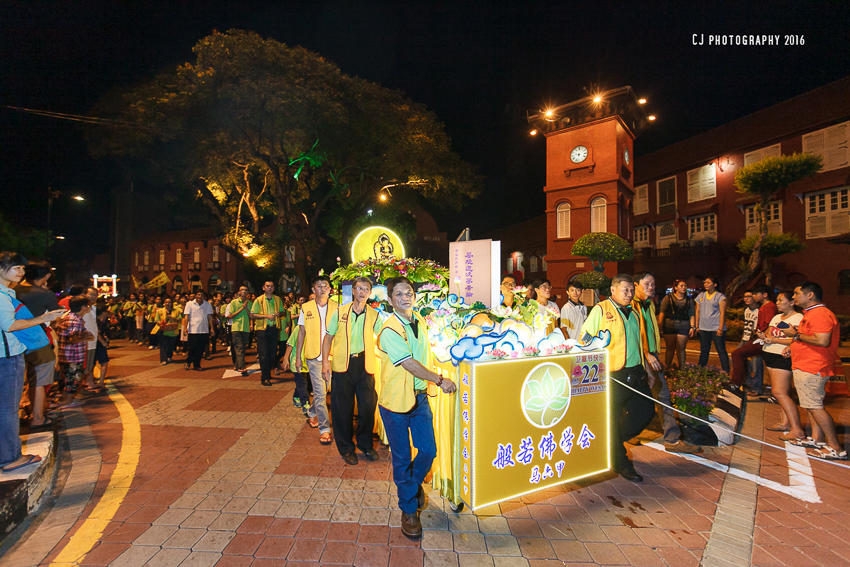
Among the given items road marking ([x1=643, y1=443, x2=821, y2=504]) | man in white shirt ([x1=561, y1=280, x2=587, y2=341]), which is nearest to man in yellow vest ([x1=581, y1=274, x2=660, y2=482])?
road marking ([x1=643, y1=443, x2=821, y2=504])

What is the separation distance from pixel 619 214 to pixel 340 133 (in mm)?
15010

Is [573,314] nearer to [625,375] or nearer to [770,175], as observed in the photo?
[625,375]

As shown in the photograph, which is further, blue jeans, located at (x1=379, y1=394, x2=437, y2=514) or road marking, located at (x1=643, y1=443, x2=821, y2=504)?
road marking, located at (x1=643, y1=443, x2=821, y2=504)

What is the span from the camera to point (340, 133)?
620 inches

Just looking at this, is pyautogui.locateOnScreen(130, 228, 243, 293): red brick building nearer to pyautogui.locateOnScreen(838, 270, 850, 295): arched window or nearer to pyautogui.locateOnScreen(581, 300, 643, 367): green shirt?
pyautogui.locateOnScreen(581, 300, 643, 367): green shirt

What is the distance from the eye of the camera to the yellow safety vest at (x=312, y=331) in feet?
15.9

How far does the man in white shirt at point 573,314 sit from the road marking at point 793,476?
8.18ft

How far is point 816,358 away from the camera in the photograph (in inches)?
161

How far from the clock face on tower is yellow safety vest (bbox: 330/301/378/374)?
21.3 m

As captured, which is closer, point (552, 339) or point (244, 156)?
point (552, 339)

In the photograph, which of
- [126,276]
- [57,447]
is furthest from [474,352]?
[126,276]

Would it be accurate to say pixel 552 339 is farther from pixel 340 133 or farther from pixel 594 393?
pixel 340 133

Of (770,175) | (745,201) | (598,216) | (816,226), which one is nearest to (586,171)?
(598,216)

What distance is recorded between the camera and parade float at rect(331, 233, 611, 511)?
2857 mm
